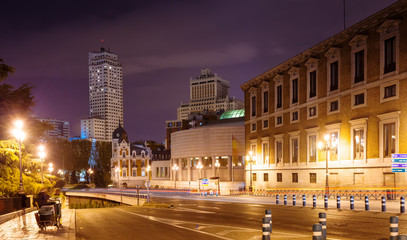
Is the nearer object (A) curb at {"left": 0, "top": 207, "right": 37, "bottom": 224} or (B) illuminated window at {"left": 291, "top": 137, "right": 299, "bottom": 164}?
(A) curb at {"left": 0, "top": 207, "right": 37, "bottom": 224}

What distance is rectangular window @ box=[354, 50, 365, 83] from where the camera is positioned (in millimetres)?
38531

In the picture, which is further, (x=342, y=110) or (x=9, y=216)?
(x=342, y=110)

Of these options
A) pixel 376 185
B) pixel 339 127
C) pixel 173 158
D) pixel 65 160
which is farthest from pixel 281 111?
pixel 65 160

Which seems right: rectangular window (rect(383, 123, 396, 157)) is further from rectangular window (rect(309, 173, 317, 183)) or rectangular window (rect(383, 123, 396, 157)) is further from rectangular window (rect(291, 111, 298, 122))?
rectangular window (rect(291, 111, 298, 122))

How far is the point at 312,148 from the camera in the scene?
4722 centimetres

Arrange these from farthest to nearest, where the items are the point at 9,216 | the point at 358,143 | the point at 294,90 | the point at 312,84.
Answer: the point at 294,90
the point at 312,84
the point at 358,143
the point at 9,216

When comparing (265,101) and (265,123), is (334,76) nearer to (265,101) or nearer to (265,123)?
(265,101)

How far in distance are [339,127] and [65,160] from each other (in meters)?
102

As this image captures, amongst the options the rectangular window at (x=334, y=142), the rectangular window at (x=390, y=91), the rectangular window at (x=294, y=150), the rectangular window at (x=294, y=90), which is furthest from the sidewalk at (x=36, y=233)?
the rectangular window at (x=294, y=90)

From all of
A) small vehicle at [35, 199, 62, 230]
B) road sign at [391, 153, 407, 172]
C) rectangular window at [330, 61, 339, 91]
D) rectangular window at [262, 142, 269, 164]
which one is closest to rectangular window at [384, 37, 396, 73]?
rectangular window at [330, 61, 339, 91]

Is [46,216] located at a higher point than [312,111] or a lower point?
lower

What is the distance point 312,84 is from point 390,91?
1324cm

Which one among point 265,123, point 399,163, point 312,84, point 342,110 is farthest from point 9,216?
point 265,123

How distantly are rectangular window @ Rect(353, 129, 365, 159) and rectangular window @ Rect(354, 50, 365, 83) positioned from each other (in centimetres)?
525
